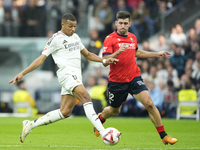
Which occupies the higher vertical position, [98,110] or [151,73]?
[151,73]

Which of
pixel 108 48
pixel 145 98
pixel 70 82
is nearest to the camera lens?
pixel 70 82

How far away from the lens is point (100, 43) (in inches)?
704

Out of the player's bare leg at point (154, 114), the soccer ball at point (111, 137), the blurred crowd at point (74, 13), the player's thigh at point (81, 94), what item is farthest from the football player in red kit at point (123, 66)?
the blurred crowd at point (74, 13)

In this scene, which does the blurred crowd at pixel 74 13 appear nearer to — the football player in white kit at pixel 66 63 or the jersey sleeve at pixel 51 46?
the football player in white kit at pixel 66 63

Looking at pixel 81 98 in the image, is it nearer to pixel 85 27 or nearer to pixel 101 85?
pixel 101 85

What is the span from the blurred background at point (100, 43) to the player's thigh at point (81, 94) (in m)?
8.71

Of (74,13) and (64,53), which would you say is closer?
(64,53)

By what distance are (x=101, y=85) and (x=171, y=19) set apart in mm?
4856

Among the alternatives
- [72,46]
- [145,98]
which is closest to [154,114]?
[145,98]

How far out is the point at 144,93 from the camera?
773 centimetres

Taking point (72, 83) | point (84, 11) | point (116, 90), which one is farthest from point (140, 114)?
point (72, 83)

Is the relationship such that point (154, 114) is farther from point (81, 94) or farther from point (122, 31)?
point (122, 31)

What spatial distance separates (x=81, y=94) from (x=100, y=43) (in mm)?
10957

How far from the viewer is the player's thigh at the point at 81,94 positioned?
7047mm
